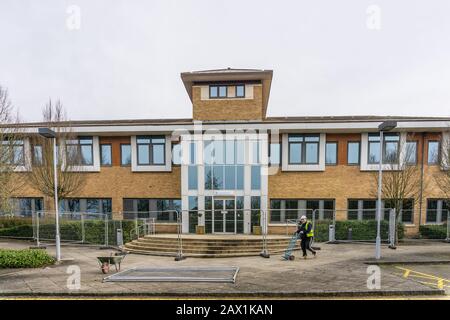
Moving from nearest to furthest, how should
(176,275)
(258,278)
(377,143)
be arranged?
(258,278) → (176,275) → (377,143)

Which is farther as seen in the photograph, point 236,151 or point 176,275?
point 236,151

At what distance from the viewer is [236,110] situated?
15312 mm

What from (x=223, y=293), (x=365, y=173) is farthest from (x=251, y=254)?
(x=365, y=173)

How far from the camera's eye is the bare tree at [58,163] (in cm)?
1309

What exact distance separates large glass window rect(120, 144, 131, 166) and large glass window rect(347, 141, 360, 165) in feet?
49.8

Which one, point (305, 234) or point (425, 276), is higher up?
point (305, 234)

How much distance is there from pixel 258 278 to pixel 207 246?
4.55 meters

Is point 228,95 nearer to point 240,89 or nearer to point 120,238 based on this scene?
point 240,89

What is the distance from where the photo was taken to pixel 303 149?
15.8m

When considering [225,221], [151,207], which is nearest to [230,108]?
[225,221]

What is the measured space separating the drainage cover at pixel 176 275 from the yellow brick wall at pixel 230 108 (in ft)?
31.7

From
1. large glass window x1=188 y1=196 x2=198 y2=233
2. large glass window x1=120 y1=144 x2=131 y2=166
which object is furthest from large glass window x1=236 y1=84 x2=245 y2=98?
large glass window x1=120 y1=144 x2=131 y2=166

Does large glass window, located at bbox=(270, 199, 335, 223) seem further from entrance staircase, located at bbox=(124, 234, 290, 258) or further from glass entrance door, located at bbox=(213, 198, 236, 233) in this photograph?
entrance staircase, located at bbox=(124, 234, 290, 258)

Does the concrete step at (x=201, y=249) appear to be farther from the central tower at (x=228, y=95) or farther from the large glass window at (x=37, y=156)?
the central tower at (x=228, y=95)
